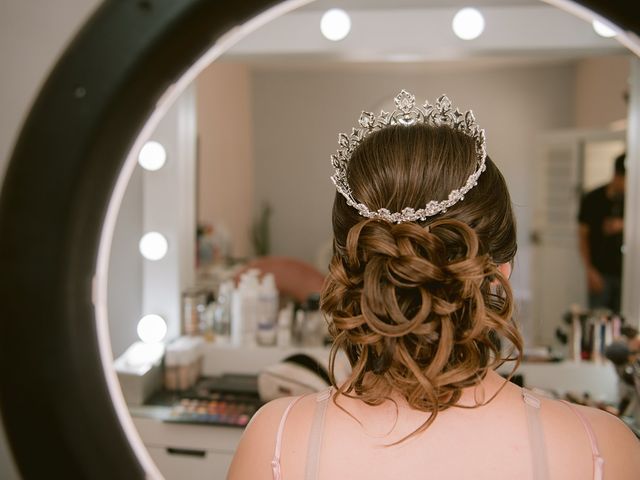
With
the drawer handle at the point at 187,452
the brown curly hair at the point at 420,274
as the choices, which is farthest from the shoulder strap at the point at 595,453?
the drawer handle at the point at 187,452

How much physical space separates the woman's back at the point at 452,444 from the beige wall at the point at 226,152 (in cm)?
154

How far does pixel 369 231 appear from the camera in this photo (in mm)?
641

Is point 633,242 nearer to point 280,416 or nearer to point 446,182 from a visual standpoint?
point 446,182

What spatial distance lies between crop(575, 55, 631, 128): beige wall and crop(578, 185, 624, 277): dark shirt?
0.62m

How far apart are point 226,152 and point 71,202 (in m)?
2.76

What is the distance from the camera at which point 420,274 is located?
0.61 metres

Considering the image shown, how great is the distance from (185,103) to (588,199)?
1713 mm

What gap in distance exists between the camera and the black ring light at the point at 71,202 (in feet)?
1.35

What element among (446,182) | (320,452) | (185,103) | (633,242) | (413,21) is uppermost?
(413,21)

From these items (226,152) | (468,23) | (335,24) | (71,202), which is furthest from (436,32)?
(226,152)

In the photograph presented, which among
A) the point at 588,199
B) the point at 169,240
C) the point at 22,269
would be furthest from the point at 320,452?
the point at 588,199

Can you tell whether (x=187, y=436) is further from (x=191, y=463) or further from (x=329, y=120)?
(x=329, y=120)

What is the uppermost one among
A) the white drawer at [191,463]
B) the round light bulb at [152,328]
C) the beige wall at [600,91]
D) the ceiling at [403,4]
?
the beige wall at [600,91]

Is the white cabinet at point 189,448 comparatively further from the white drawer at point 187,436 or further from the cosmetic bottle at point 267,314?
the cosmetic bottle at point 267,314
